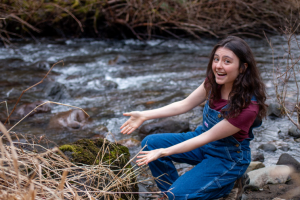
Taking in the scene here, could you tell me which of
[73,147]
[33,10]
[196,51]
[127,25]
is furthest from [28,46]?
[73,147]

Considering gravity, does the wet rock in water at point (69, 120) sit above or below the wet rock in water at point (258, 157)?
below

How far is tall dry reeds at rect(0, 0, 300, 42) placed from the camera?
905 centimetres

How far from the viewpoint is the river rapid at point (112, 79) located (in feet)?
13.6

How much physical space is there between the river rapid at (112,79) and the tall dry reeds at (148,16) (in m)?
0.64

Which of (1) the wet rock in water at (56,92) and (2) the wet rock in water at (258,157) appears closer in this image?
(2) the wet rock in water at (258,157)

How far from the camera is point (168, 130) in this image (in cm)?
403

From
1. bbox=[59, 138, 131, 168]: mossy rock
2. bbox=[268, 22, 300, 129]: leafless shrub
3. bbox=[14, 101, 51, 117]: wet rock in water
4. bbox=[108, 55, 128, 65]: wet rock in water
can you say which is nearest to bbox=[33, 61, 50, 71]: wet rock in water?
bbox=[108, 55, 128, 65]: wet rock in water

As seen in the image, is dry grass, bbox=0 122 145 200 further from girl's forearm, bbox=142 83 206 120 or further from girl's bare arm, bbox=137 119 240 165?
girl's forearm, bbox=142 83 206 120

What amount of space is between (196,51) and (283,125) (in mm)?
5066

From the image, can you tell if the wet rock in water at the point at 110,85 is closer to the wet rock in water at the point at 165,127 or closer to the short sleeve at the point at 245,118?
the wet rock in water at the point at 165,127

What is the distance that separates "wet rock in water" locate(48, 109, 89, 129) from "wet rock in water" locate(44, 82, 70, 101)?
842mm

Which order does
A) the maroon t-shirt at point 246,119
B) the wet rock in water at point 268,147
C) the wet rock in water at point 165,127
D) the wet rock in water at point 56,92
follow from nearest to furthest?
the maroon t-shirt at point 246,119 < the wet rock in water at point 268,147 < the wet rock in water at point 165,127 < the wet rock in water at point 56,92

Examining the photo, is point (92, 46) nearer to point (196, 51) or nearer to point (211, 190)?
point (196, 51)

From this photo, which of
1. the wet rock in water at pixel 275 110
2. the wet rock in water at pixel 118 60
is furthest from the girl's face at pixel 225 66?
the wet rock in water at pixel 118 60
